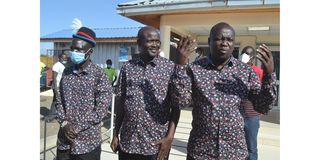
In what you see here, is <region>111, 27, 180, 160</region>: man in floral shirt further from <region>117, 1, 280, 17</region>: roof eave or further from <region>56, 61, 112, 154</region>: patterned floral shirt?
<region>117, 1, 280, 17</region>: roof eave

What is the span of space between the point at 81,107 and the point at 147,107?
604 mm

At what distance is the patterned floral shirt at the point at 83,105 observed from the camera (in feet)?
9.23

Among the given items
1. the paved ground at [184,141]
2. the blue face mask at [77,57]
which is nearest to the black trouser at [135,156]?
the blue face mask at [77,57]

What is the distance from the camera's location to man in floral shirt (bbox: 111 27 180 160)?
2.55m

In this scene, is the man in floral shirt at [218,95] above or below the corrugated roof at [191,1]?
below

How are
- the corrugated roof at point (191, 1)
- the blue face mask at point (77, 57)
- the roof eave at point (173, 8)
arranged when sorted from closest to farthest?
1. the blue face mask at point (77, 57)
2. the corrugated roof at point (191, 1)
3. the roof eave at point (173, 8)

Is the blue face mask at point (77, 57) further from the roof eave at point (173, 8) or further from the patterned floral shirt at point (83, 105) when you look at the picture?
the roof eave at point (173, 8)

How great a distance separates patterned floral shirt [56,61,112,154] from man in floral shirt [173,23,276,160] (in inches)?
36.0

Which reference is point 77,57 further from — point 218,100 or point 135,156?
point 218,100

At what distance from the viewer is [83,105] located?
9.26 ft

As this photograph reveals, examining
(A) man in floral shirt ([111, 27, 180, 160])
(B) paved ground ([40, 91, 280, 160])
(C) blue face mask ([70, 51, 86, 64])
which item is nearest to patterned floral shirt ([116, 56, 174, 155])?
(A) man in floral shirt ([111, 27, 180, 160])

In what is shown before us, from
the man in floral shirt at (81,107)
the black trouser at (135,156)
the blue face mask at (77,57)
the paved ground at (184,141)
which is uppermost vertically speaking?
the blue face mask at (77,57)
